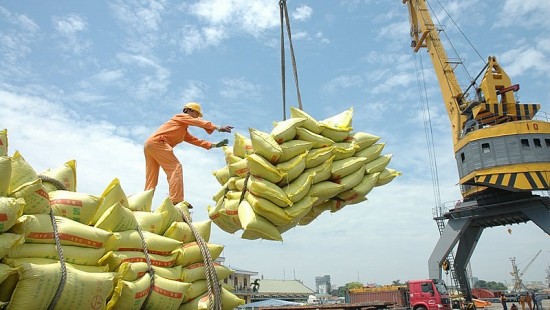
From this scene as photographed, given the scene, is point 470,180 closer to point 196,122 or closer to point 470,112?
point 470,112

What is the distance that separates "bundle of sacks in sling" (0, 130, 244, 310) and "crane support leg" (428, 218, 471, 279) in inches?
943

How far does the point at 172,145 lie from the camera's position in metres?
4.51

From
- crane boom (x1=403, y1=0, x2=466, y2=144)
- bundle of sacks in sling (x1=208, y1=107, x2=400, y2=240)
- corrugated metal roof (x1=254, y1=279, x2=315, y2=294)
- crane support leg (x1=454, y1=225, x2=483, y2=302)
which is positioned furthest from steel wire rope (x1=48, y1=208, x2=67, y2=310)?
corrugated metal roof (x1=254, y1=279, x2=315, y2=294)

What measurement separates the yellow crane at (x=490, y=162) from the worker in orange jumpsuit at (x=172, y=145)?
19.9 metres

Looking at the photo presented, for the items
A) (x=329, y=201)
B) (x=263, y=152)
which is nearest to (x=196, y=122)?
(x=263, y=152)

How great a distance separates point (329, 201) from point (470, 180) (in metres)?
19.9

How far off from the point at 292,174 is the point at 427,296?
54.7 ft

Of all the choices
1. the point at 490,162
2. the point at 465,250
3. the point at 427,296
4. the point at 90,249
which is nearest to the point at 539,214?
the point at 490,162

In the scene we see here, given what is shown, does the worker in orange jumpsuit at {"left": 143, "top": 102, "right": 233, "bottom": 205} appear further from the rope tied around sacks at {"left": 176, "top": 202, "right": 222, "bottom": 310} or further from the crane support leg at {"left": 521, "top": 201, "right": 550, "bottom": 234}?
the crane support leg at {"left": 521, "top": 201, "right": 550, "bottom": 234}

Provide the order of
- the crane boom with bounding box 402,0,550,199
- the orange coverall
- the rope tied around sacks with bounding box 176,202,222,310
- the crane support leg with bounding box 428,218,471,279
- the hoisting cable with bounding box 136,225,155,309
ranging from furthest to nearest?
the crane support leg with bounding box 428,218,471,279 → the crane boom with bounding box 402,0,550,199 → the orange coverall → the rope tied around sacks with bounding box 176,202,222,310 → the hoisting cable with bounding box 136,225,155,309

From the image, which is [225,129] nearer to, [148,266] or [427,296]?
[148,266]

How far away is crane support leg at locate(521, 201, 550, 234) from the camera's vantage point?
2195 cm

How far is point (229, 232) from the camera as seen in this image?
4.37 metres

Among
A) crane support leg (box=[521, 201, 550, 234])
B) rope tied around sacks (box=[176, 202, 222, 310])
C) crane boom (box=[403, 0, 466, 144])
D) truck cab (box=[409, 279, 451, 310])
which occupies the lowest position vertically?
truck cab (box=[409, 279, 451, 310])
